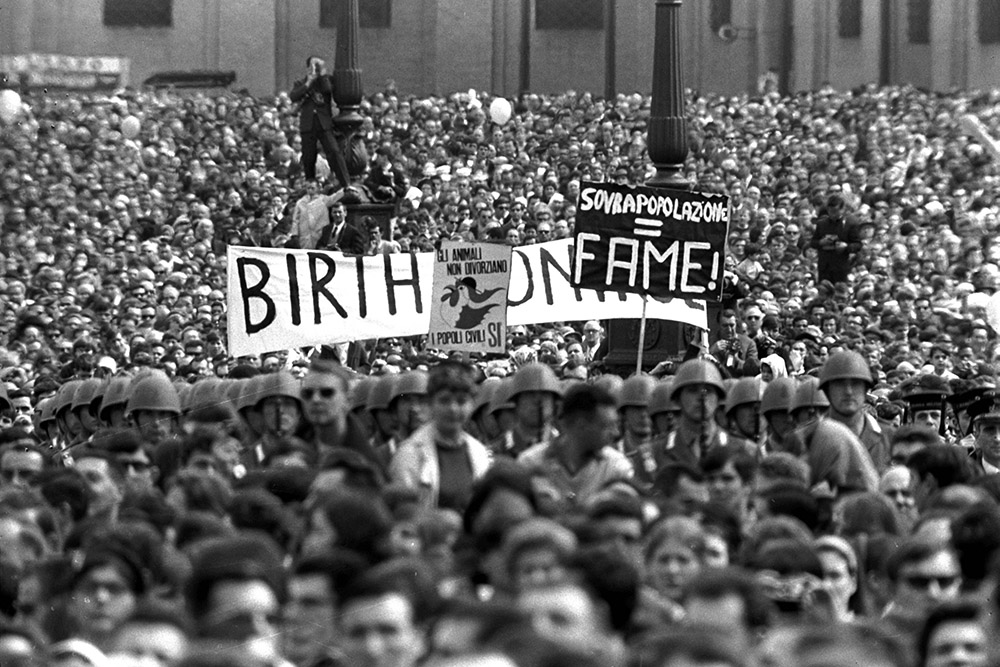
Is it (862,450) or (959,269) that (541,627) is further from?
(959,269)

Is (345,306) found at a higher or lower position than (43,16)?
lower

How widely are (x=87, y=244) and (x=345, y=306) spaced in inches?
604

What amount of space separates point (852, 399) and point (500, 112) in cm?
2847

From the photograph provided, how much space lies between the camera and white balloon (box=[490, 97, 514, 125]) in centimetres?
4141

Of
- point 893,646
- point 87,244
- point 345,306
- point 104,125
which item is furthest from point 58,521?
point 104,125

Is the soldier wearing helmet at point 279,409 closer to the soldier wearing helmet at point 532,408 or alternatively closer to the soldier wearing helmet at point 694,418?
the soldier wearing helmet at point 532,408

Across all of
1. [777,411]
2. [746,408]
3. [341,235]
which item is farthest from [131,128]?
[777,411]

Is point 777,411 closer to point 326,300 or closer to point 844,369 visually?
point 844,369

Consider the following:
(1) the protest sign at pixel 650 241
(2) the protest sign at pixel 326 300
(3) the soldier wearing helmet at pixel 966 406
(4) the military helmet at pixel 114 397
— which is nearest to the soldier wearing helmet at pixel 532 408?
Answer: (4) the military helmet at pixel 114 397

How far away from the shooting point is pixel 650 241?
1791 centimetres

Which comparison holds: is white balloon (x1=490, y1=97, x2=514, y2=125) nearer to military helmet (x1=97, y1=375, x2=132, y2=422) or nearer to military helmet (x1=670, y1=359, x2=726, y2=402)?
military helmet (x1=97, y1=375, x2=132, y2=422)

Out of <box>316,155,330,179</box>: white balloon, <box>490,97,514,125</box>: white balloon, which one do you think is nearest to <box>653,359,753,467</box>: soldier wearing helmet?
<box>316,155,330,179</box>: white balloon

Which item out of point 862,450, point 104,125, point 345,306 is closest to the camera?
point 862,450

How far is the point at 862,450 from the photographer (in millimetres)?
12258
